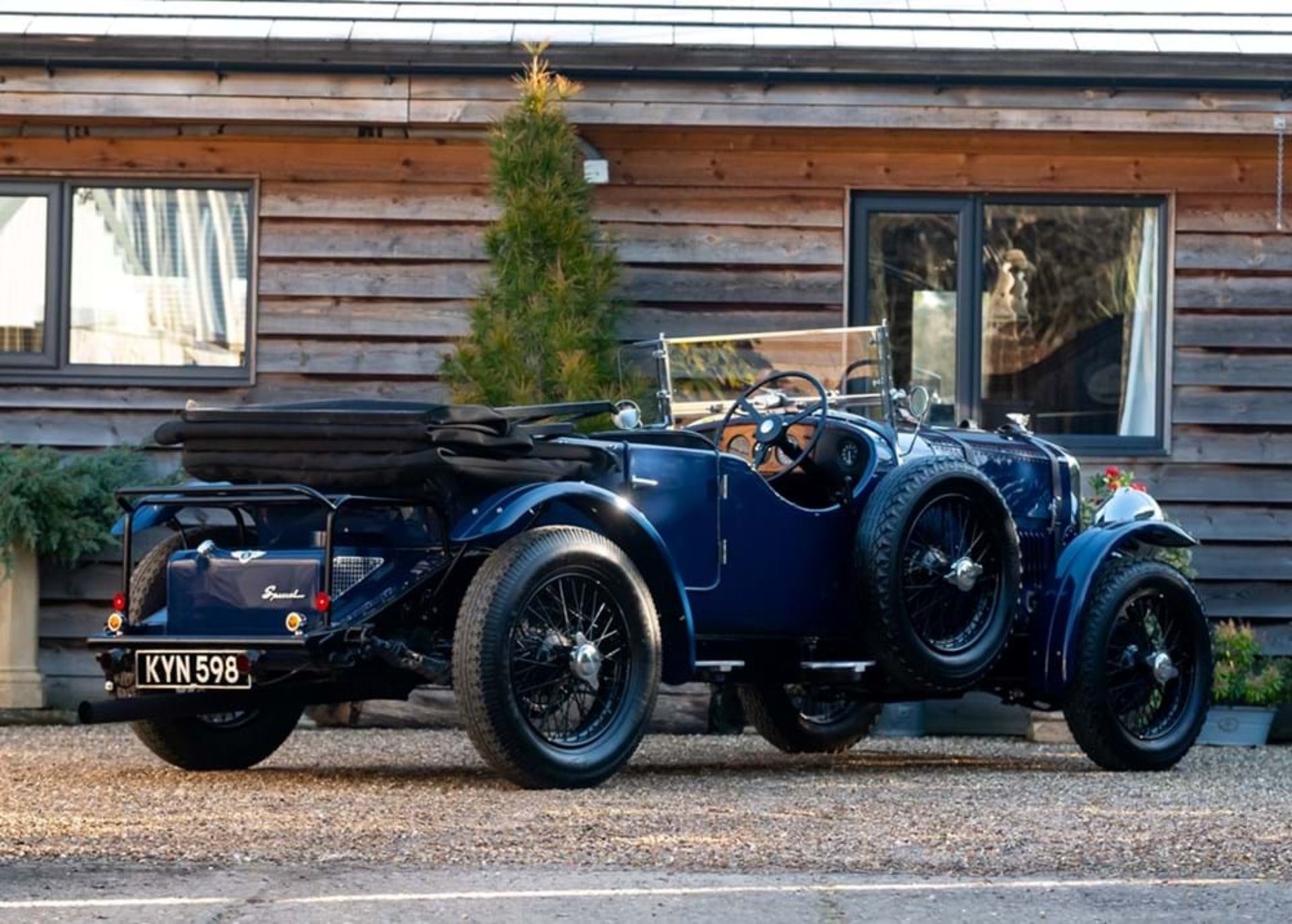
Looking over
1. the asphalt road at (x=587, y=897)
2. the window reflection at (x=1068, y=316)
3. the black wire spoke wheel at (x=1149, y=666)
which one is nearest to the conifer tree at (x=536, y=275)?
the window reflection at (x=1068, y=316)

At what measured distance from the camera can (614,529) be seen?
7391 mm

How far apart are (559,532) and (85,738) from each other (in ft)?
11.5

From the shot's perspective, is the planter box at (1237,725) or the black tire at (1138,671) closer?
the black tire at (1138,671)

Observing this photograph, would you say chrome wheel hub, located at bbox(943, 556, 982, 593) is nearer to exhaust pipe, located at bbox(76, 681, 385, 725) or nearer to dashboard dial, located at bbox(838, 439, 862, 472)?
dashboard dial, located at bbox(838, 439, 862, 472)

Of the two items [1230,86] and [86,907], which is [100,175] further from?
[86,907]

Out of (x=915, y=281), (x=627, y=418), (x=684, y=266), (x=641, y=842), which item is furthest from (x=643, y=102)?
(x=641, y=842)

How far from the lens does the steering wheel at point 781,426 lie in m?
8.09

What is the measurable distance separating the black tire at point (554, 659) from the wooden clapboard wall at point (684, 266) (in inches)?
166

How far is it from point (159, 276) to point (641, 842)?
6577 mm

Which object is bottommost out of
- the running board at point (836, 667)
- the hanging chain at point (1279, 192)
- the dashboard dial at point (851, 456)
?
the running board at point (836, 667)

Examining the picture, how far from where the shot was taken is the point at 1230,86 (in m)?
10.8

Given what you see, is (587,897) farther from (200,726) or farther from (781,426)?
(781,426)

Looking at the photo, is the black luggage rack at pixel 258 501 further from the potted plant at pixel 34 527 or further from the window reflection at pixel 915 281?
the window reflection at pixel 915 281

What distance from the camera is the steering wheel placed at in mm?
8094
